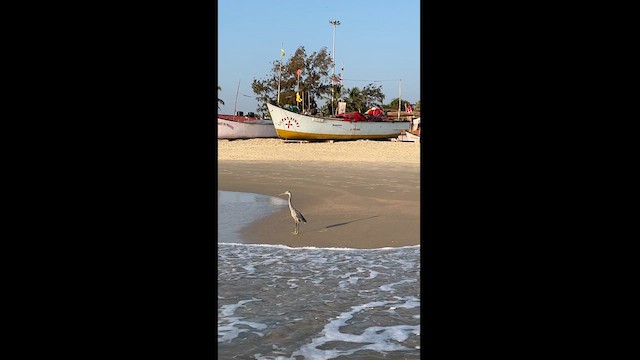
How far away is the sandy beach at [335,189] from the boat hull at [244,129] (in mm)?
10632

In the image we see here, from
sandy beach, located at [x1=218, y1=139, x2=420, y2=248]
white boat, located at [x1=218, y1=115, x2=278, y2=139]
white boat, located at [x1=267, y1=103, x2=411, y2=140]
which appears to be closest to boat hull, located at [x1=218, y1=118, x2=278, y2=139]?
white boat, located at [x1=218, y1=115, x2=278, y2=139]

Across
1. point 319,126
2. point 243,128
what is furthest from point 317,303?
point 243,128

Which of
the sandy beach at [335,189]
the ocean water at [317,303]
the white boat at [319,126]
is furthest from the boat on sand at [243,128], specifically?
the ocean water at [317,303]

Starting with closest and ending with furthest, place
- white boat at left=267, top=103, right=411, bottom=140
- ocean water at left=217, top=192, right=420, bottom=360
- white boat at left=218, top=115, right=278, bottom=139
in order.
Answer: ocean water at left=217, top=192, right=420, bottom=360, white boat at left=267, top=103, right=411, bottom=140, white boat at left=218, top=115, right=278, bottom=139

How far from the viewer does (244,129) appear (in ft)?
125

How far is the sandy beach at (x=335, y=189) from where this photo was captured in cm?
776

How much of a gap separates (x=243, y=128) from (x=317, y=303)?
111ft

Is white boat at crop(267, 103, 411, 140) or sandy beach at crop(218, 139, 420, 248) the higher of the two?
white boat at crop(267, 103, 411, 140)

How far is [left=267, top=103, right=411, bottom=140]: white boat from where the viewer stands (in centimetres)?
3284

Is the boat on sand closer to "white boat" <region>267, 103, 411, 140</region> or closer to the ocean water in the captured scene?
"white boat" <region>267, 103, 411, 140</region>

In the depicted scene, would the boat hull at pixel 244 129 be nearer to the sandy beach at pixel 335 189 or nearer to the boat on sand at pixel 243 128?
the boat on sand at pixel 243 128
